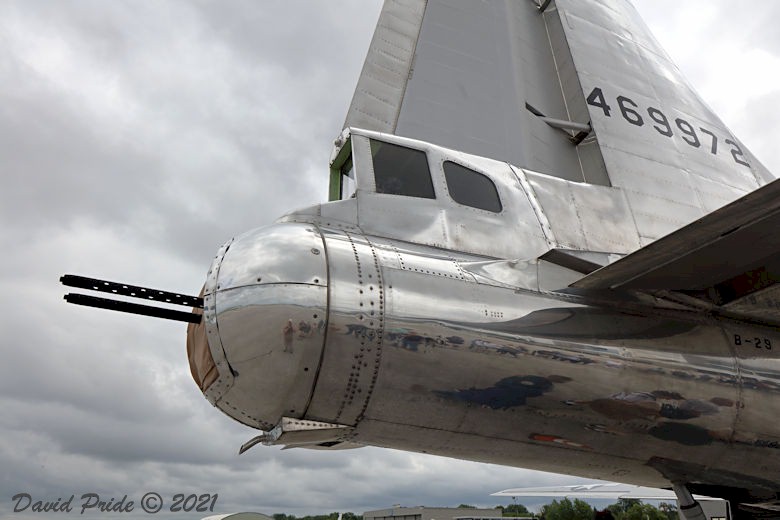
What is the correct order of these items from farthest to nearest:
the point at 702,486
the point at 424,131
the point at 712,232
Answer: the point at 424,131 → the point at 702,486 → the point at 712,232

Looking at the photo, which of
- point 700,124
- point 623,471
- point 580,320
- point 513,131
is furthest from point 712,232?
point 700,124

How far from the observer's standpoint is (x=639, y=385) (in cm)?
530

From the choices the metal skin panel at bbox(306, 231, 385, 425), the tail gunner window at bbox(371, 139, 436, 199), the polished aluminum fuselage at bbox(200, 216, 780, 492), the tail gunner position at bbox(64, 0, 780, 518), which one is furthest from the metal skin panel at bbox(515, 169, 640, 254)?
the metal skin panel at bbox(306, 231, 385, 425)

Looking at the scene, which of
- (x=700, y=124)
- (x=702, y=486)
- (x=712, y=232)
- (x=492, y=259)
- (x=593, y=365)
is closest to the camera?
(x=712, y=232)

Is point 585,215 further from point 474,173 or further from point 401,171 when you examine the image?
point 401,171

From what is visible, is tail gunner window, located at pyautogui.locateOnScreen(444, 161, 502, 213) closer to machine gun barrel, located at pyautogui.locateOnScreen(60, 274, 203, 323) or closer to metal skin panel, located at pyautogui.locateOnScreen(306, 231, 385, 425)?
metal skin panel, located at pyautogui.locateOnScreen(306, 231, 385, 425)

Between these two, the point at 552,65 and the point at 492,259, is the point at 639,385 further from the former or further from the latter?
the point at 552,65

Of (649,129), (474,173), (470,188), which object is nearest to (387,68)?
(474,173)

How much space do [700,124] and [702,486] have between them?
5820 millimetres

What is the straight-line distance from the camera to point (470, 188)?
20.9 ft

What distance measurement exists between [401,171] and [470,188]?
0.76 m

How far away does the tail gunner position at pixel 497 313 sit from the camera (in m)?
4.57

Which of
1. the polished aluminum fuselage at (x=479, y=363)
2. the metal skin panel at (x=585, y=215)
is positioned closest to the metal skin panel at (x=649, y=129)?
the metal skin panel at (x=585, y=215)

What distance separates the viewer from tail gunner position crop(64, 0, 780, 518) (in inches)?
180
